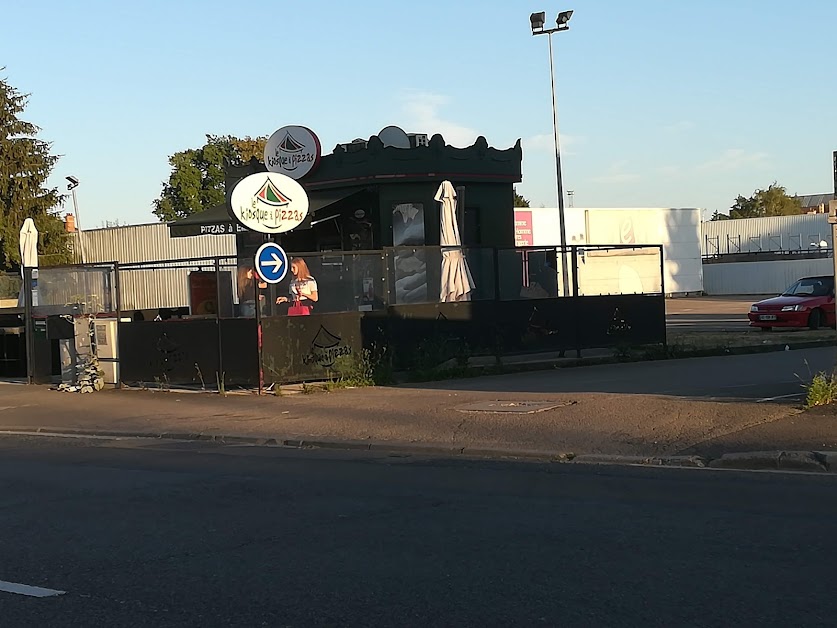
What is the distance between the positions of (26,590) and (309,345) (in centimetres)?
1131

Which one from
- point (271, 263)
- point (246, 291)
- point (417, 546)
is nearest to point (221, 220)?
point (246, 291)

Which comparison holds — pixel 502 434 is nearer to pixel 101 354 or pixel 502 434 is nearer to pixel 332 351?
pixel 332 351

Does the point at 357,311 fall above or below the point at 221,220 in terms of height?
below

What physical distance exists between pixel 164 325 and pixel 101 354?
170 centimetres

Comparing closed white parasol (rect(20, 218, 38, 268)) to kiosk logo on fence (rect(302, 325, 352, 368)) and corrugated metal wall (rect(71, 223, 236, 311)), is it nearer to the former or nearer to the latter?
kiosk logo on fence (rect(302, 325, 352, 368))

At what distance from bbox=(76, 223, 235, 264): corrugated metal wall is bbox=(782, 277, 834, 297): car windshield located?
29.3 m

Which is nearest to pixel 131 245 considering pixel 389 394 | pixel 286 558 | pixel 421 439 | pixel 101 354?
pixel 101 354

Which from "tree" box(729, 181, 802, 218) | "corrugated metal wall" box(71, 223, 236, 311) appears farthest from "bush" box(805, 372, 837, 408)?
"tree" box(729, 181, 802, 218)

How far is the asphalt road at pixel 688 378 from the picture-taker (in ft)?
48.1

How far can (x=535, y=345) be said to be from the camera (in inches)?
792

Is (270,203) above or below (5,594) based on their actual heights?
above

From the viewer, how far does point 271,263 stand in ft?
53.5

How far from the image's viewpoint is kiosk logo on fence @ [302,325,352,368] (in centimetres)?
1744

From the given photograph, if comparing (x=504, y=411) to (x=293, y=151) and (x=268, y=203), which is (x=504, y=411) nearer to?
(x=268, y=203)
